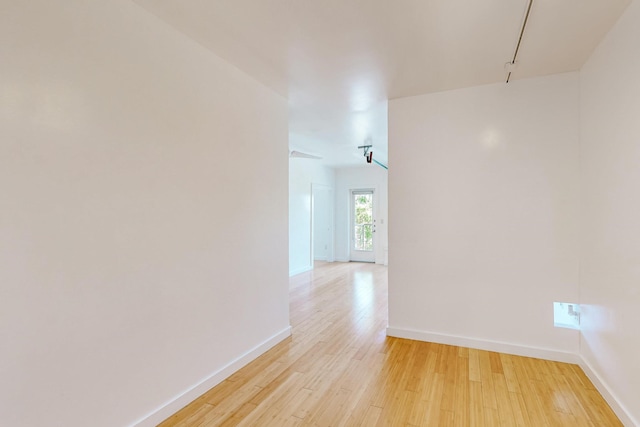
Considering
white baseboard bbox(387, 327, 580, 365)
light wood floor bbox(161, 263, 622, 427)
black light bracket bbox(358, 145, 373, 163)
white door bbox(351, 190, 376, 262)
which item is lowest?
light wood floor bbox(161, 263, 622, 427)

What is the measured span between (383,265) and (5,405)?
717 centimetres

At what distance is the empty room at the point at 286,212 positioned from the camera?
1476 mm

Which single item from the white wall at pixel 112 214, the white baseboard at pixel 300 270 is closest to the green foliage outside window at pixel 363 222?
the white baseboard at pixel 300 270

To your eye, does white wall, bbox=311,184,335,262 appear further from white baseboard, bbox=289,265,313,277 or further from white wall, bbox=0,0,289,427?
white wall, bbox=0,0,289,427

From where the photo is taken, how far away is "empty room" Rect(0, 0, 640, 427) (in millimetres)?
1476

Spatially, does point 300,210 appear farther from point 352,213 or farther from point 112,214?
point 112,214

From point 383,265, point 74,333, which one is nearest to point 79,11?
point 74,333

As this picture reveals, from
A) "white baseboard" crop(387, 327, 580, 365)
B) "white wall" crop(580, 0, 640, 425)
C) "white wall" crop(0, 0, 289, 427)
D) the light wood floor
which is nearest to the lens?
Answer: "white wall" crop(0, 0, 289, 427)

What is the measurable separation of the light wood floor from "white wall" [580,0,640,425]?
1.12 ft

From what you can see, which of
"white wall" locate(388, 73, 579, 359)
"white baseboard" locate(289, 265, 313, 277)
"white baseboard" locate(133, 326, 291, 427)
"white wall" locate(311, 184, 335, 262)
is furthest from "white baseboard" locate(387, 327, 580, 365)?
"white wall" locate(311, 184, 335, 262)

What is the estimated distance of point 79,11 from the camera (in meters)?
1.55

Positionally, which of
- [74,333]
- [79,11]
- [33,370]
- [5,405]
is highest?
[79,11]

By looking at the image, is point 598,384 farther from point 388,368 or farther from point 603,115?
point 603,115

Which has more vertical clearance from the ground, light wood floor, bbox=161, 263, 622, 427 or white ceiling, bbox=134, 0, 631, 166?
white ceiling, bbox=134, 0, 631, 166
